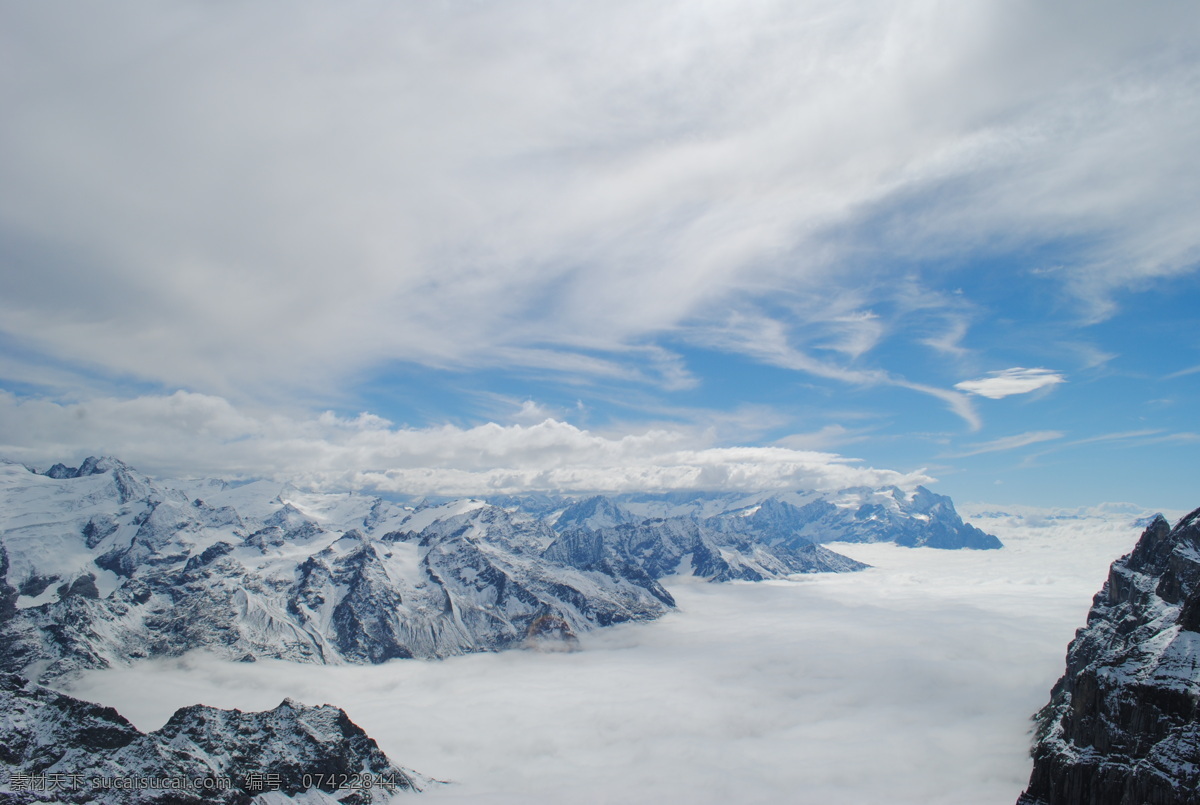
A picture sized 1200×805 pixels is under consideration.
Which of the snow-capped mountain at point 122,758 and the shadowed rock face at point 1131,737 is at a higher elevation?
the shadowed rock face at point 1131,737

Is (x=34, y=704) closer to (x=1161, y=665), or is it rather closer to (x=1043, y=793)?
(x=1043, y=793)

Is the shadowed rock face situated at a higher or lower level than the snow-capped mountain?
higher

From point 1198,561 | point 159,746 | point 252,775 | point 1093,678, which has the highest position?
point 1198,561

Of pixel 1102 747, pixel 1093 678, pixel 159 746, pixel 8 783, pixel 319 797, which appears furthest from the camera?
pixel 319 797

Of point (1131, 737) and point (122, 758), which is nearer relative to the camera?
point (1131, 737)

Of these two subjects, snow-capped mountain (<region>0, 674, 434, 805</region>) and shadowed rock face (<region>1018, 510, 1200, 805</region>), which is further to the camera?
snow-capped mountain (<region>0, 674, 434, 805</region>)

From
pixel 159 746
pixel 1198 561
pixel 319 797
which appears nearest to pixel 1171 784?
pixel 1198 561

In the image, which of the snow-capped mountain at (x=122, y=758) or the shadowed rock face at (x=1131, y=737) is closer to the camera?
the shadowed rock face at (x=1131, y=737)

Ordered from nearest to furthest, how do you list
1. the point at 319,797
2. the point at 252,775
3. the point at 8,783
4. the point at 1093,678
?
the point at 1093,678 → the point at 8,783 → the point at 252,775 → the point at 319,797

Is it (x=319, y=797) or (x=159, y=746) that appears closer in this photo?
(x=159, y=746)

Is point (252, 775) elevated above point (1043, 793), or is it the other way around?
point (1043, 793)

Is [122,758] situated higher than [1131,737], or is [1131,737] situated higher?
[1131,737]
